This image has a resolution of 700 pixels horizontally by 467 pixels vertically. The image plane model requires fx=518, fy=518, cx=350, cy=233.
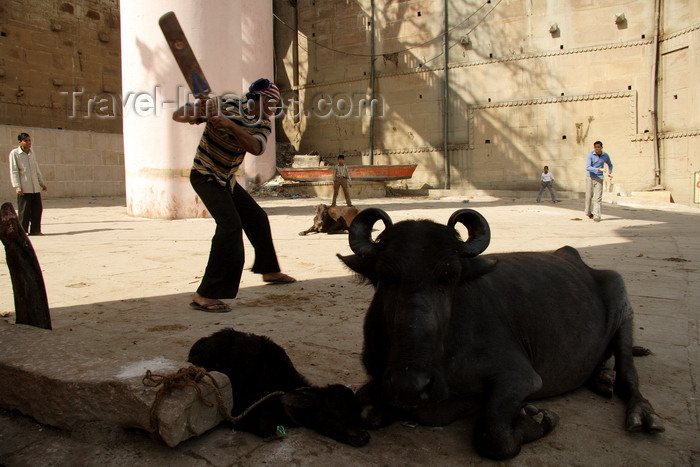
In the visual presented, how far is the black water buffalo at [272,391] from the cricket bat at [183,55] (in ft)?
8.73

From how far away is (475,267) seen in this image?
2.58 metres

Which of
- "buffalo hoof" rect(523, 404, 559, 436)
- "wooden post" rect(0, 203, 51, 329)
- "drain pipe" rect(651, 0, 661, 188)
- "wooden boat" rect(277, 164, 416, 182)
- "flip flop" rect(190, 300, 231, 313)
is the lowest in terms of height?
"buffalo hoof" rect(523, 404, 559, 436)

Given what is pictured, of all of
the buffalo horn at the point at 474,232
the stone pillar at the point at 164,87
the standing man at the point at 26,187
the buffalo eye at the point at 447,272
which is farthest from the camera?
the stone pillar at the point at 164,87

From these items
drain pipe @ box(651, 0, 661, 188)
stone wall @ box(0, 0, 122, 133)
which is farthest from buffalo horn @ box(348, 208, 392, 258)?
drain pipe @ box(651, 0, 661, 188)

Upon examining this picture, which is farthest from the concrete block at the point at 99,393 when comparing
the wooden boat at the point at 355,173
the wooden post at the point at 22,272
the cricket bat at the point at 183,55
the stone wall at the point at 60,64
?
the stone wall at the point at 60,64

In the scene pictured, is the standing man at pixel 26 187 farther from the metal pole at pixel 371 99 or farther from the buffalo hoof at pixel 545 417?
the metal pole at pixel 371 99

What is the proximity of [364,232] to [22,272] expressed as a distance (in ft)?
7.63

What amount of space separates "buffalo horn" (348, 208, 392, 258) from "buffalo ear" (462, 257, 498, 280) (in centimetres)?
45

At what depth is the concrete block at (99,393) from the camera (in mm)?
2305

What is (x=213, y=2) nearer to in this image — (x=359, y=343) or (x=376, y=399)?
(x=359, y=343)

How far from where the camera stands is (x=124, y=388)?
94.4 inches

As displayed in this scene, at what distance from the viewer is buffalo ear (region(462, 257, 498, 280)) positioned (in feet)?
8.44

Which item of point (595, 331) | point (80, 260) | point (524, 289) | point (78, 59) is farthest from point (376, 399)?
point (78, 59)

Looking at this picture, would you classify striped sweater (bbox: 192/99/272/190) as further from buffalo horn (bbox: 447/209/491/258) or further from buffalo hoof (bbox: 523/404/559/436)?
buffalo hoof (bbox: 523/404/559/436)
